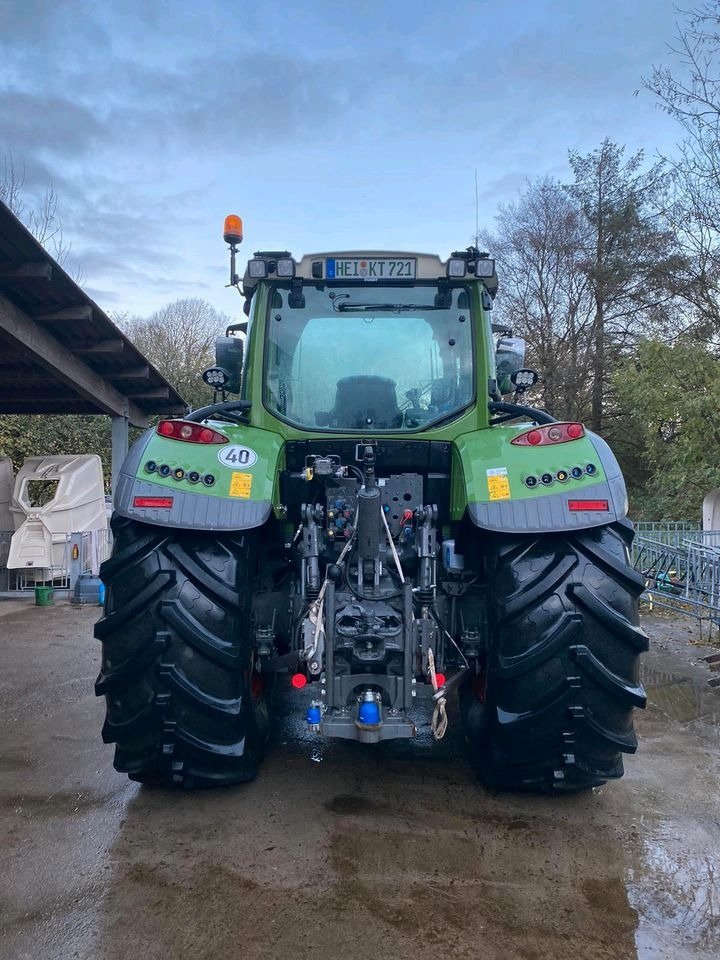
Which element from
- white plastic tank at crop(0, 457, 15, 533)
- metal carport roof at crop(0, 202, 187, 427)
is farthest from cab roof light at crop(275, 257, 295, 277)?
white plastic tank at crop(0, 457, 15, 533)

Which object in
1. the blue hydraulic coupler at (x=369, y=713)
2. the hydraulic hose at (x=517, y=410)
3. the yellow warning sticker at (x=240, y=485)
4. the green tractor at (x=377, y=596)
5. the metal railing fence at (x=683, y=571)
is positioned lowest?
the metal railing fence at (x=683, y=571)

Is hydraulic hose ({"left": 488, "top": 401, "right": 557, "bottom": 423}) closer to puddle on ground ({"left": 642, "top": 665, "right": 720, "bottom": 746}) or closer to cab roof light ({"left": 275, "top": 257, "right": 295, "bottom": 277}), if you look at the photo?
cab roof light ({"left": 275, "top": 257, "right": 295, "bottom": 277})

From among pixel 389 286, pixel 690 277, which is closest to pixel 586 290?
pixel 690 277

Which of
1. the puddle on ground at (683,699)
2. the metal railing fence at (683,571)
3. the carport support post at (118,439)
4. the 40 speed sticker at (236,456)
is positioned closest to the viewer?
the 40 speed sticker at (236,456)

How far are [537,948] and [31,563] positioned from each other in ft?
29.2

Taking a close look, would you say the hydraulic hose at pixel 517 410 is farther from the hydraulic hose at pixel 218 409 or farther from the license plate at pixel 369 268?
the hydraulic hose at pixel 218 409

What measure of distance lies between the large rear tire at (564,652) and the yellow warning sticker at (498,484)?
0.20m

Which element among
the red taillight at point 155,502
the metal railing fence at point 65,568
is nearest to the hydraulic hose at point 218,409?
the red taillight at point 155,502

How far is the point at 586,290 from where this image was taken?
20734 millimetres

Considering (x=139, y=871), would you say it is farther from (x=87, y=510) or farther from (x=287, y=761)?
(x=87, y=510)

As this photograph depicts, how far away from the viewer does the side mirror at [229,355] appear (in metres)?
4.02

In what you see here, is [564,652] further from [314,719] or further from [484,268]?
[484,268]

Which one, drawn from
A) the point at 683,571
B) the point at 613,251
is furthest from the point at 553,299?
the point at 683,571

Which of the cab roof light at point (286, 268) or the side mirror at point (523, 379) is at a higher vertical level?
the cab roof light at point (286, 268)
